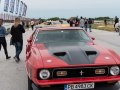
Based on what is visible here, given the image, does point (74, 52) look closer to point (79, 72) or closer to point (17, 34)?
point (79, 72)

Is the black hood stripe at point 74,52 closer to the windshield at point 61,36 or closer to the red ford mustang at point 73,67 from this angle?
the red ford mustang at point 73,67

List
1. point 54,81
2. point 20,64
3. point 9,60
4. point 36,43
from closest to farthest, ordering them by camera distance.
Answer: point 54,81 < point 36,43 < point 20,64 < point 9,60

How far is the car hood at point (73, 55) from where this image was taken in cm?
666

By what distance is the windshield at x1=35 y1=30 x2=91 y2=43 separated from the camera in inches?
337

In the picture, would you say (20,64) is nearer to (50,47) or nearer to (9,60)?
(9,60)

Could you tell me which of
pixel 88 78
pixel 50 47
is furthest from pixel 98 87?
pixel 50 47

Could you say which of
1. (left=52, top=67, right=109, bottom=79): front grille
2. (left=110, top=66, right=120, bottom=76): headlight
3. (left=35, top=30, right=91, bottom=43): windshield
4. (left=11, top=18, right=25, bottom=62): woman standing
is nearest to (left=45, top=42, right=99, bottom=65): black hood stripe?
(left=52, top=67, right=109, bottom=79): front grille

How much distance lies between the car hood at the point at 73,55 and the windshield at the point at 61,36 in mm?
725

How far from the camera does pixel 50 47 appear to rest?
7.74 m

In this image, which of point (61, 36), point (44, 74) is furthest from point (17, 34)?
point (44, 74)

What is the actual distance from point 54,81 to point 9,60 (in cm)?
735

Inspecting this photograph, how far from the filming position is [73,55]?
272 inches

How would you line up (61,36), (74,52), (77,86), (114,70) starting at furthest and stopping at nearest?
1. (61,36)
2. (74,52)
3. (114,70)
4. (77,86)

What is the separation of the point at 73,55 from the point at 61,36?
1833mm
